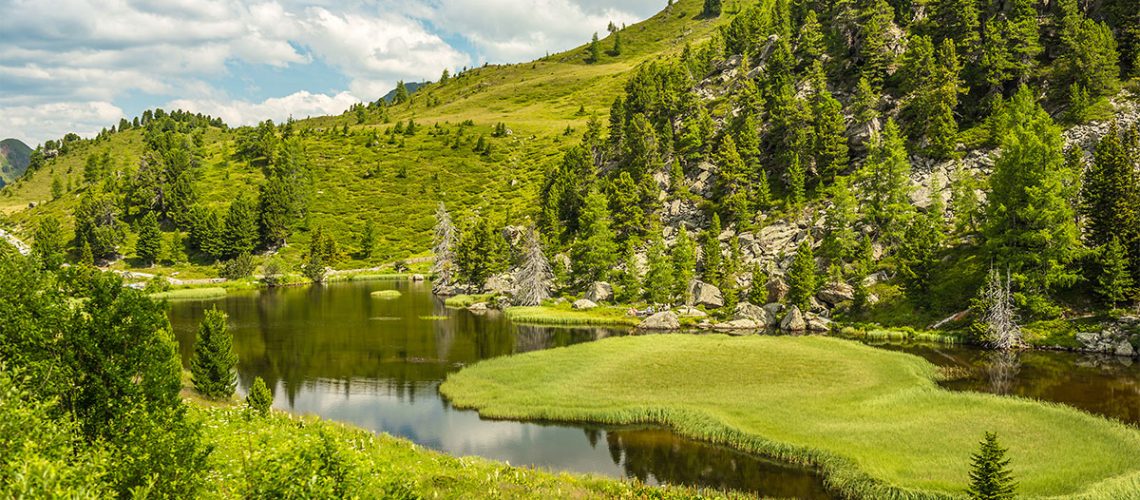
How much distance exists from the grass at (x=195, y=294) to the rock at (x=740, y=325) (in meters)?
104

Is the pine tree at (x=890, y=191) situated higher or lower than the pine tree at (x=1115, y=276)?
higher

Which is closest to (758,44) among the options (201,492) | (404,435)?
(404,435)

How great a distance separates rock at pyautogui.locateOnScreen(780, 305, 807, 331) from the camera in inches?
3356

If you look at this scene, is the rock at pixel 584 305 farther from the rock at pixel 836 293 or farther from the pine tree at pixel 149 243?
the pine tree at pixel 149 243

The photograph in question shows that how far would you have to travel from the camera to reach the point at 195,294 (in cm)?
13088

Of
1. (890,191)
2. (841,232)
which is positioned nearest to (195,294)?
(841,232)

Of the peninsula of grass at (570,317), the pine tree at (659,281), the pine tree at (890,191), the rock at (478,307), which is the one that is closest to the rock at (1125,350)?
the pine tree at (890,191)

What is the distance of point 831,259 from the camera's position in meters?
97.5

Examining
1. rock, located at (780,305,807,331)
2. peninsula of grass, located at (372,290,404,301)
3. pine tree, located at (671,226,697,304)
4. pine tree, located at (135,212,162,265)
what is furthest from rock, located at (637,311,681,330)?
pine tree, located at (135,212,162,265)

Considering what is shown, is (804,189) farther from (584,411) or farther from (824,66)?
(584,411)

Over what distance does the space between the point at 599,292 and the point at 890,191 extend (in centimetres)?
5032

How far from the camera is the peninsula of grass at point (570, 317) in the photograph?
312 feet

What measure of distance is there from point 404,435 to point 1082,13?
135 m

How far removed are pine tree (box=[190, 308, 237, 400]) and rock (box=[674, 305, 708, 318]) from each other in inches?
2543
